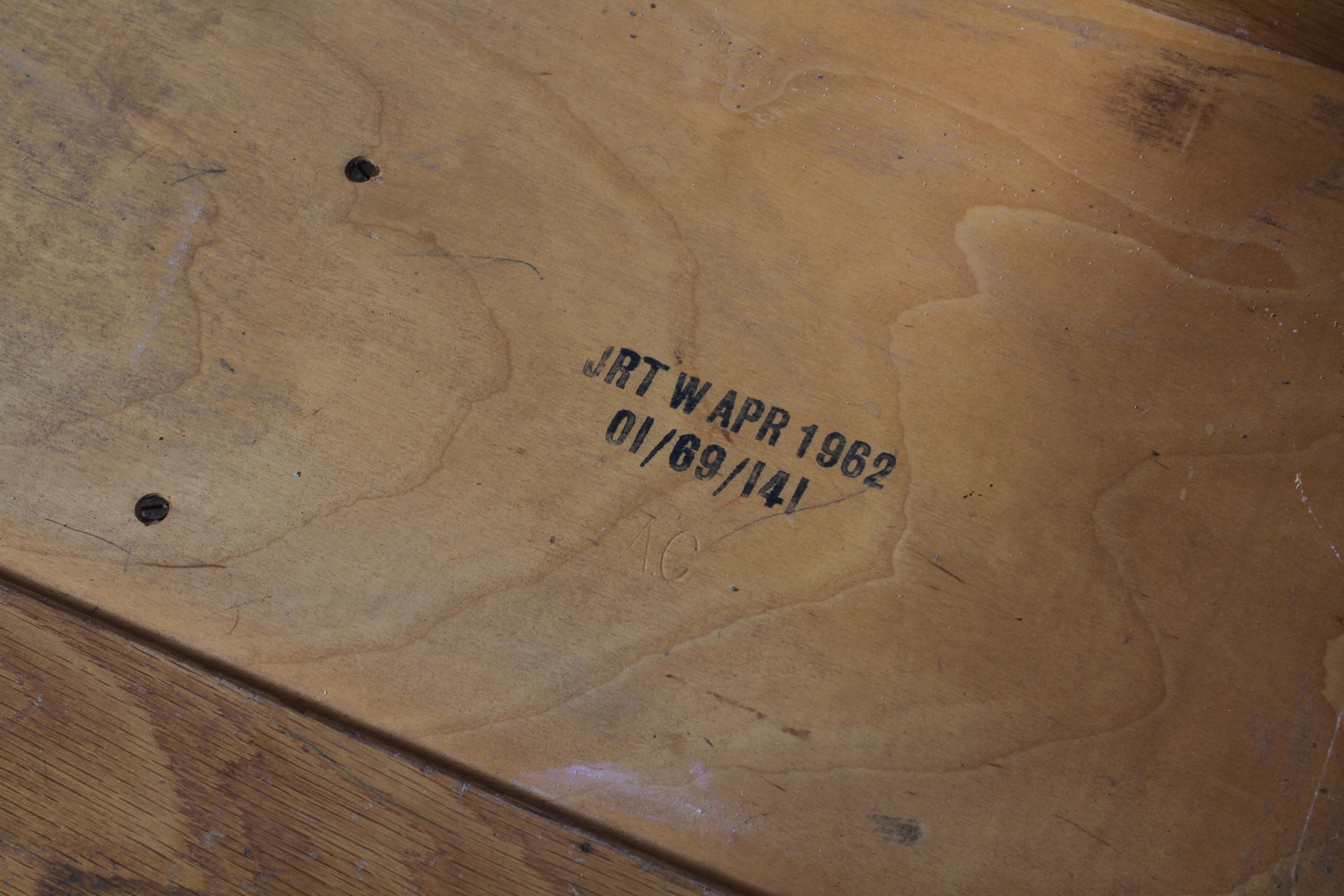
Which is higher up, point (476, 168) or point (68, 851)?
point (476, 168)

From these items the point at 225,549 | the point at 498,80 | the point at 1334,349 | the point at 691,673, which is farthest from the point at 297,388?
the point at 1334,349

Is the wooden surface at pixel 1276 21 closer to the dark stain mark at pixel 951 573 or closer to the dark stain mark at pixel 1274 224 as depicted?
the dark stain mark at pixel 1274 224

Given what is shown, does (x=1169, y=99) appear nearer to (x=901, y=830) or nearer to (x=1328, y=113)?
(x=1328, y=113)

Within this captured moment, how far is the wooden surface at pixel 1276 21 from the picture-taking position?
995mm

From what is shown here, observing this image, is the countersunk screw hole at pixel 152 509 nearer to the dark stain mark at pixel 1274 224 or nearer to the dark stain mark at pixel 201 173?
the dark stain mark at pixel 201 173

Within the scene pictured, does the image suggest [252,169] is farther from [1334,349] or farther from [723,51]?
[1334,349]

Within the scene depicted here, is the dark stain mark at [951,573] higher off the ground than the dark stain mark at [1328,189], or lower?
lower

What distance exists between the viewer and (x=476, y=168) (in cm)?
98

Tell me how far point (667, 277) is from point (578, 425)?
21 centimetres

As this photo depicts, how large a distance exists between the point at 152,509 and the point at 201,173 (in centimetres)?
40

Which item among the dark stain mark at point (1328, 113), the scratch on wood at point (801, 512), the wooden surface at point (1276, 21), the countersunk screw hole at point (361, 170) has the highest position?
the wooden surface at point (1276, 21)

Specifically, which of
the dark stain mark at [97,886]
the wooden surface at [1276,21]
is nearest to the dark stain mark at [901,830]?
the dark stain mark at [97,886]

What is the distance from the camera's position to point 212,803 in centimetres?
94

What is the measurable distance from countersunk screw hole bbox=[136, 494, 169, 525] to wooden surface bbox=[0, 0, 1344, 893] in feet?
0.04
